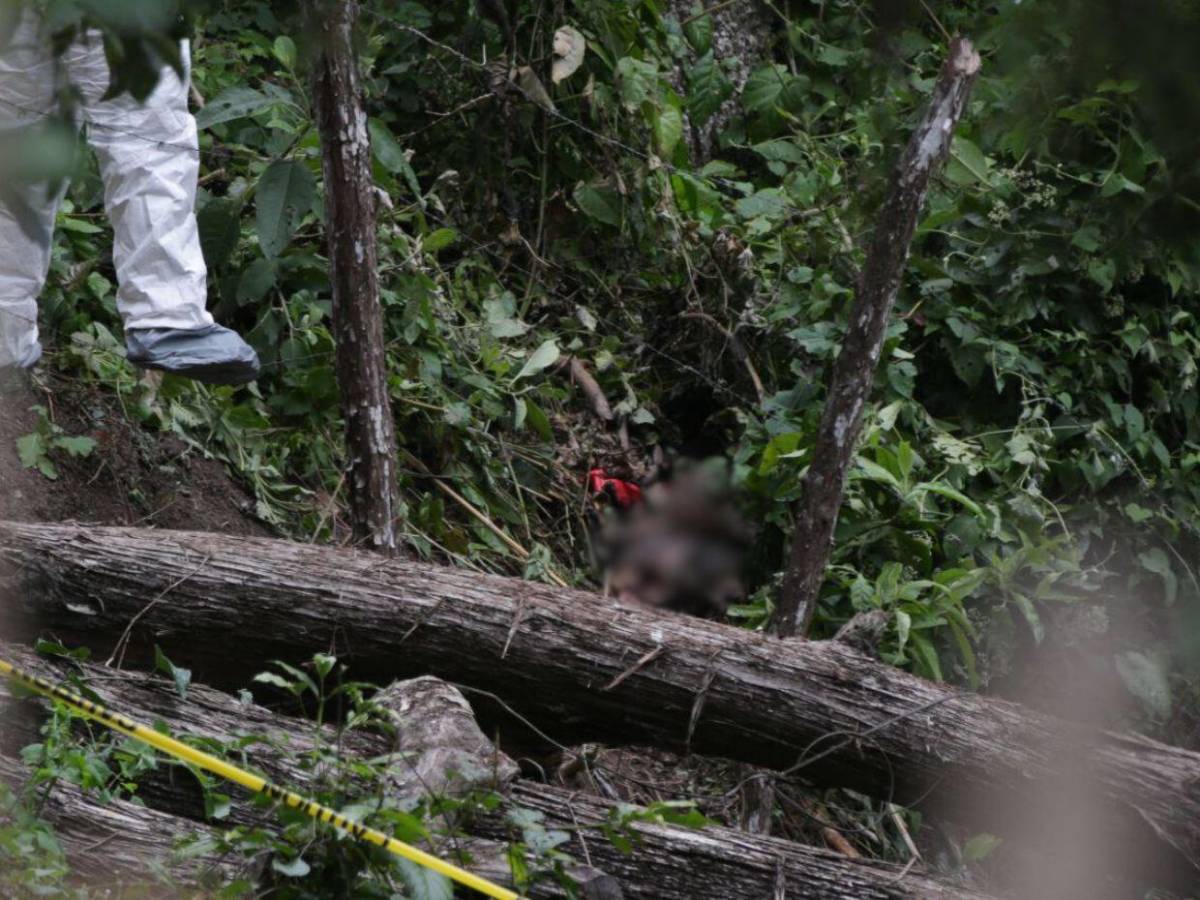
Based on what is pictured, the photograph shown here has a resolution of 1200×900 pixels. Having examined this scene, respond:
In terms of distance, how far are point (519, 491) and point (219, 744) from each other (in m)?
2.45

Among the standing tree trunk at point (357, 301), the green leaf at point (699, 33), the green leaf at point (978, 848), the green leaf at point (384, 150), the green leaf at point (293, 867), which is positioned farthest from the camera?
the green leaf at point (699, 33)

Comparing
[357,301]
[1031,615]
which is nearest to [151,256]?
[357,301]

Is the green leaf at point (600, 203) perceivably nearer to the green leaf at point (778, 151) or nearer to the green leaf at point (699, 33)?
the green leaf at point (778, 151)

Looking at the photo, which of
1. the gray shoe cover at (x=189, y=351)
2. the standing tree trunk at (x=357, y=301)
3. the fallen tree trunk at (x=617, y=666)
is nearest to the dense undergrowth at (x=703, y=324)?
the standing tree trunk at (x=357, y=301)

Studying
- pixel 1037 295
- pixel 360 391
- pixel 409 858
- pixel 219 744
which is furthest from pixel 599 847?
pixel 1037 295

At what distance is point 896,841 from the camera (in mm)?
3891

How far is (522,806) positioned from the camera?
2.57m

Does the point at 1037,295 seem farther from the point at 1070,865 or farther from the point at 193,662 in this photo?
the point at 193,662

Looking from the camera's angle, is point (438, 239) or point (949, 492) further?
point (438, 239)

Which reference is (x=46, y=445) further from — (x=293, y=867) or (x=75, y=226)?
(x=293, y=867)

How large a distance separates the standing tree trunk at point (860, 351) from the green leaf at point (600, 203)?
199 cm

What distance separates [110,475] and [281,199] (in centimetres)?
90

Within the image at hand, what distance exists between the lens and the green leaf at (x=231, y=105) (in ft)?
14.3

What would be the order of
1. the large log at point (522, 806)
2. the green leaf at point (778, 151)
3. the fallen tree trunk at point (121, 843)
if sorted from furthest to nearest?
1. the green leaf at point (778, 151)
2. the large log at point (522, 806)
3. the fallen tree trunk at point (121, 843)
